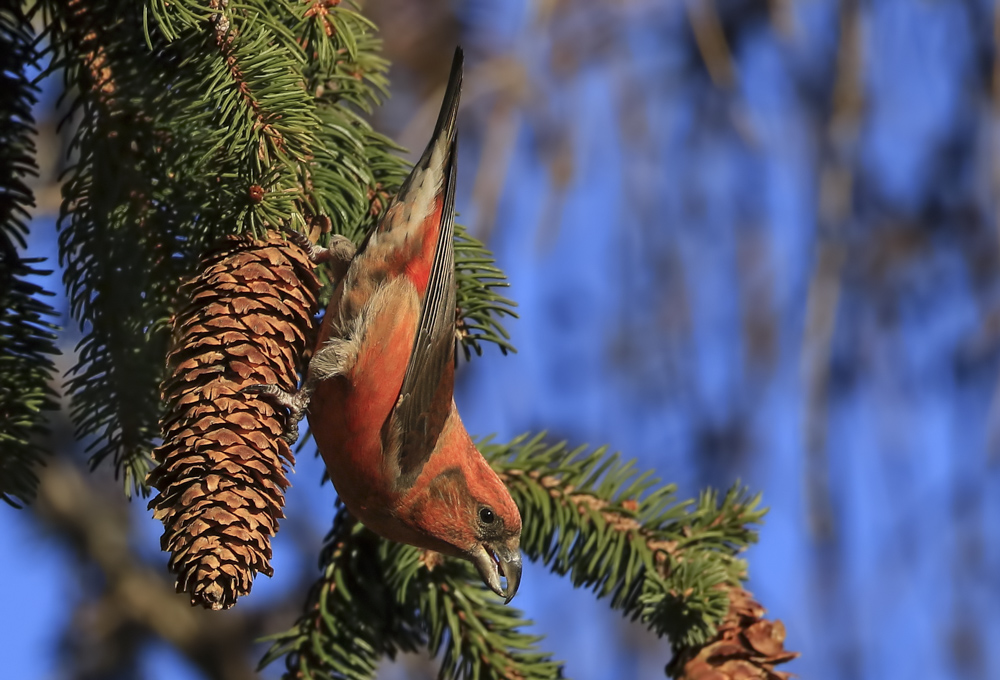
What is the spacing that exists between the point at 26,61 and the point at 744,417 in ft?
7.20

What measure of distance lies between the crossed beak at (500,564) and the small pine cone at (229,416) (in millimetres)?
483

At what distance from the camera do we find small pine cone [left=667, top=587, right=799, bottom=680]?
1719mm

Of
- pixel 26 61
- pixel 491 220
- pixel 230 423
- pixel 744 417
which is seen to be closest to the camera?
pixel 230 423

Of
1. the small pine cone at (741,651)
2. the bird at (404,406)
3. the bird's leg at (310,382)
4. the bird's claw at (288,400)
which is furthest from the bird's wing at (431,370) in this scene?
the small pine cone at (741,651)

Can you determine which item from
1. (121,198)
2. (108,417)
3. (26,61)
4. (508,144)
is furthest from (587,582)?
(508,144)

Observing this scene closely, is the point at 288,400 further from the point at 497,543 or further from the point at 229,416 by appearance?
the point at 497,543

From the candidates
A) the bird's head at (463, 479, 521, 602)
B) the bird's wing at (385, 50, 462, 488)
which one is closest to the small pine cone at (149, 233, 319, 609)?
the bird's wing at (385, 50, 462, 488)

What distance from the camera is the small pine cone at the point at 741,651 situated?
172 cm

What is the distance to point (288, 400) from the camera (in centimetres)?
159

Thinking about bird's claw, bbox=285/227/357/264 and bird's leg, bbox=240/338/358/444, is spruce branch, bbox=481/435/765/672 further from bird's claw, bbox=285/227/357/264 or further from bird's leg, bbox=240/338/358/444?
bird's claw, bbox=285/227/357/264

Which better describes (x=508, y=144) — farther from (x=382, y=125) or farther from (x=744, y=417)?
(x=744, y=417)

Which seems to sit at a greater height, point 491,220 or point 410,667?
point 491,220

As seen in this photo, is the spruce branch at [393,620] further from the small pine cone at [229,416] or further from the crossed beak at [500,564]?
the small pine cone at [229,416]

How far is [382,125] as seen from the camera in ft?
11.1
